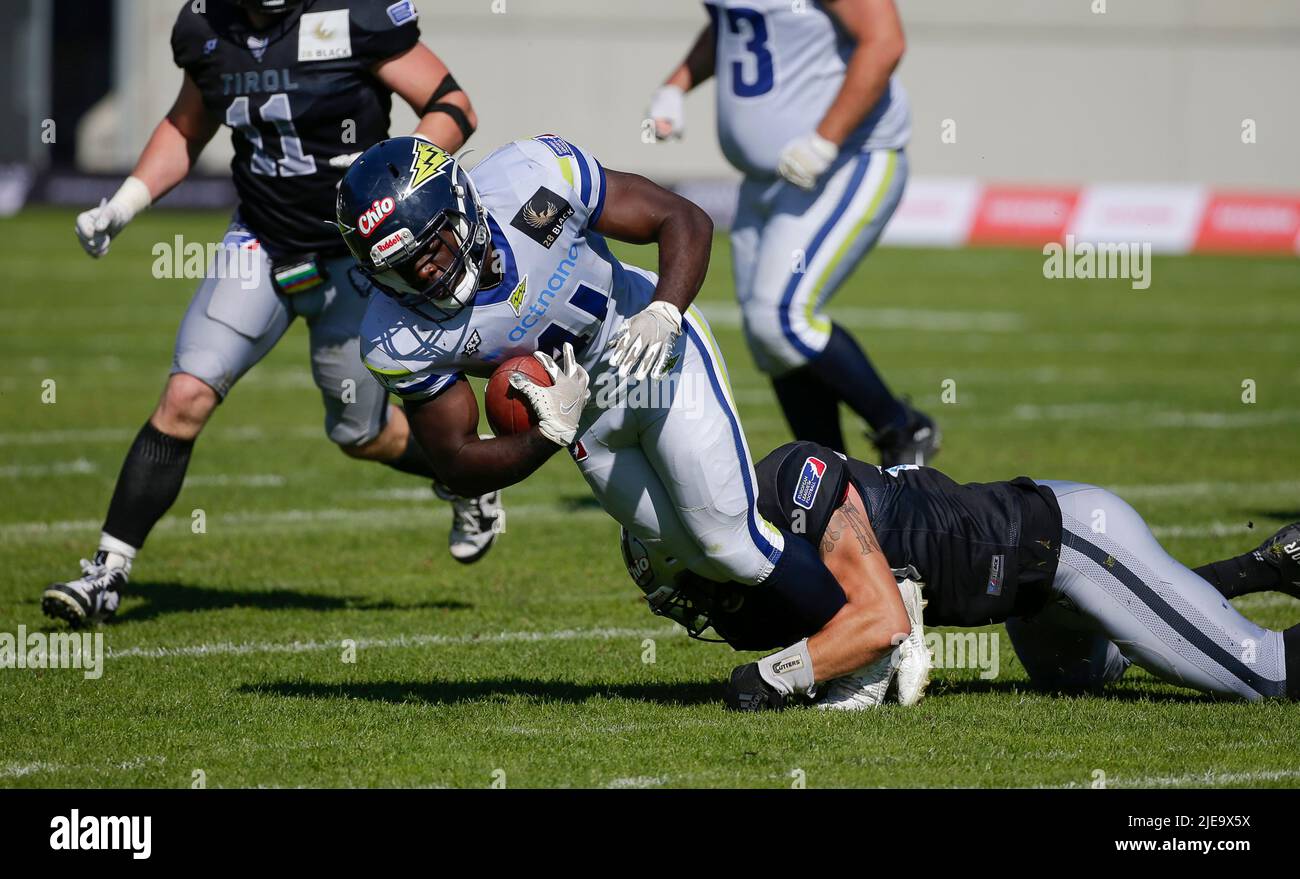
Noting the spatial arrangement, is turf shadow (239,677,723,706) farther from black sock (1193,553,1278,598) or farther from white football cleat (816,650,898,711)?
black sock (1193,553,1278,598)

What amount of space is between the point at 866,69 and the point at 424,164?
291cm

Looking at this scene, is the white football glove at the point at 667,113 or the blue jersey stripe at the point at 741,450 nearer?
the blue jersey stripe at the point at 741,450

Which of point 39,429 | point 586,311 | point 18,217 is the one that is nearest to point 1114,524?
point 586,311

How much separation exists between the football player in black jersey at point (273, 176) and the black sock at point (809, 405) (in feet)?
5.71

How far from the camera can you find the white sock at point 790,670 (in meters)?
4.31

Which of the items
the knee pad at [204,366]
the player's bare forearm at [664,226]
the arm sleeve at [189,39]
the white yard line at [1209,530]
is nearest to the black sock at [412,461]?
the knee pad at [204,366]

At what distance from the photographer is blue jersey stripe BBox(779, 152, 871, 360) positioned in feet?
21.2

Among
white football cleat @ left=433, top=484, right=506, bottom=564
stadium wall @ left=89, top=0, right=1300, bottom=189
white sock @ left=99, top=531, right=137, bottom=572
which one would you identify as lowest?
stadium wall @ left=89, top=0, right=1300, bottom=189

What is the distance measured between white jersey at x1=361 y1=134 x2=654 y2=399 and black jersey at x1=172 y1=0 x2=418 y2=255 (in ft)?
5.09

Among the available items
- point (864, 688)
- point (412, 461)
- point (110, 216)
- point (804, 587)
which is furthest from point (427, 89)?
point (864, 688)

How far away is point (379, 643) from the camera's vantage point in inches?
207

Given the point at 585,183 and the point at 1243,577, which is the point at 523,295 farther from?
the point at 1243,577

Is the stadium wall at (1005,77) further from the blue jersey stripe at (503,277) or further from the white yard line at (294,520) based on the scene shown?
the blue jersey stripe at (503,277)

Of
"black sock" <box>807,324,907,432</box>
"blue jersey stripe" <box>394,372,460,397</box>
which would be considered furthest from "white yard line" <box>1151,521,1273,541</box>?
"blue jersey stripe" <box>394,372,460,397</box>
